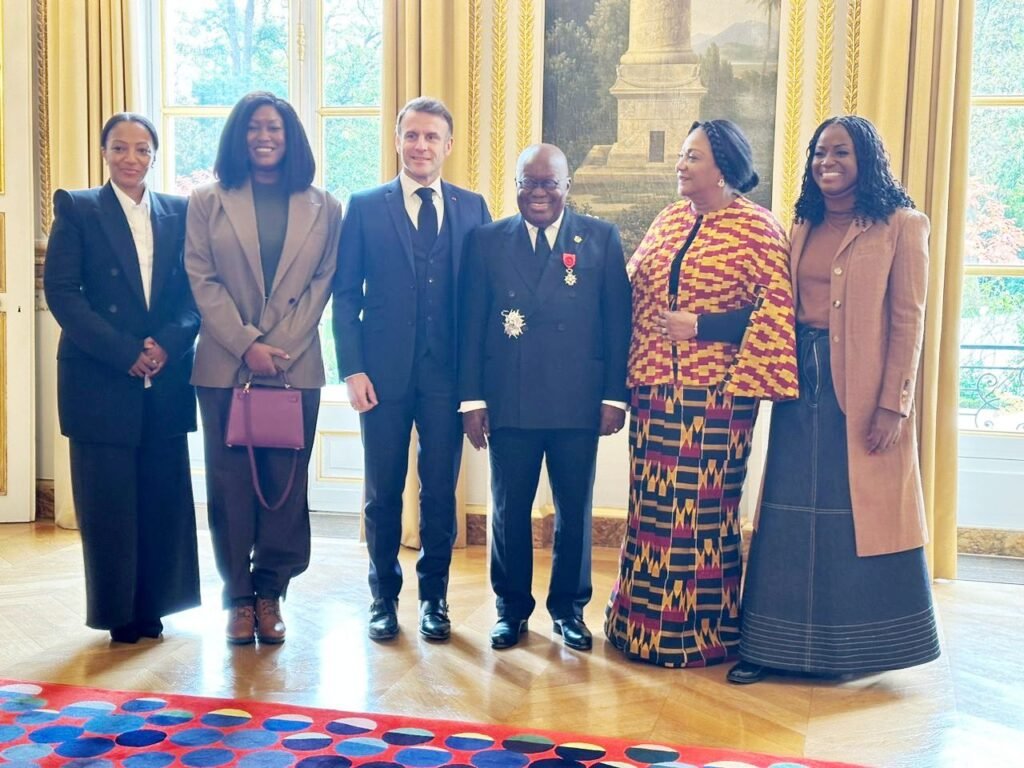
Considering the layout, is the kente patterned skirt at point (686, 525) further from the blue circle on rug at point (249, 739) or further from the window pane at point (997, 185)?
the window pane at point (997, 185)

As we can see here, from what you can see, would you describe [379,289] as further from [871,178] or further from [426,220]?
[871,178]

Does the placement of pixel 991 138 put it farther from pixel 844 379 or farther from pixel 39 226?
pixel 39 226

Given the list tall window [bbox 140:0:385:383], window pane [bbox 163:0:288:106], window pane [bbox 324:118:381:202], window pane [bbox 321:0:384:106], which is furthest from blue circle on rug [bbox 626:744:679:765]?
window pane [bbox 163:0:288:106]

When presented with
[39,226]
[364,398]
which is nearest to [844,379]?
[364,398]

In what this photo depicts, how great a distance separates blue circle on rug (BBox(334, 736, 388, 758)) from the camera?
2512 mm

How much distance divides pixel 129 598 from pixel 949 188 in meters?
3.39

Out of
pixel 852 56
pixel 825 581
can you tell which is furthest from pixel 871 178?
pixel 852 56

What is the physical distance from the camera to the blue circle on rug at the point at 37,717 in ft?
8.80

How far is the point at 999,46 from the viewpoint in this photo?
4.69 metres

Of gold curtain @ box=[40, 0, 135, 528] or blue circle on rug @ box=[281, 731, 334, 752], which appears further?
gold curtain @ box=[40, 0, 135, 528]

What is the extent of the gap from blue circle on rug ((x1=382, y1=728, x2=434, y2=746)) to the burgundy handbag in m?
0.97

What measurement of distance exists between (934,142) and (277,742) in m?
3.33

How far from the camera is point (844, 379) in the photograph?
10.0 feet

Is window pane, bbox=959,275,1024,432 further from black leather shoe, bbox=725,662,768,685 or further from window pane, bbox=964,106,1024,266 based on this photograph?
black leather shoe, bbox=725,662,768,685
